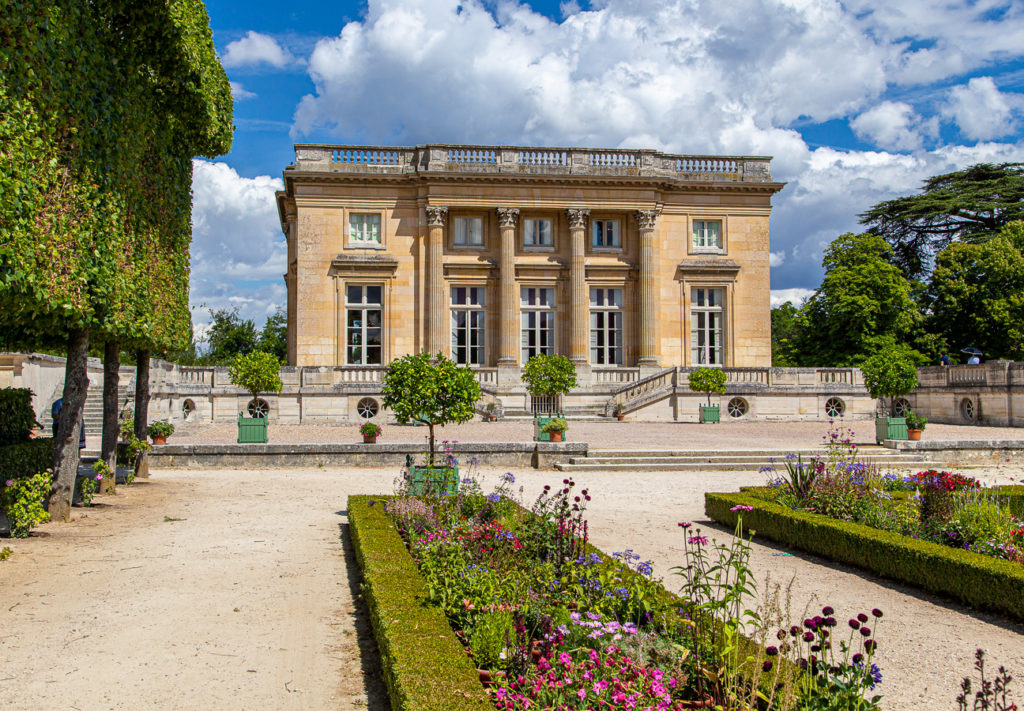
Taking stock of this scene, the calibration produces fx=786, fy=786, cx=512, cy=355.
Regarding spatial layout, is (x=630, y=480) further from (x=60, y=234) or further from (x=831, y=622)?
(x=831, y=622)

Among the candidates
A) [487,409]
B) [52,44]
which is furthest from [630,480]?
[487,409]

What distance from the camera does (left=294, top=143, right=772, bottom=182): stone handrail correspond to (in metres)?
34.9

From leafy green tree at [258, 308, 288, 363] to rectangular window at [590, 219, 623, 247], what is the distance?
78.9 feet

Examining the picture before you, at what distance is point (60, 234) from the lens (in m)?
8.83

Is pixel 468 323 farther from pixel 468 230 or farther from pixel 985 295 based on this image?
pixel 985 295

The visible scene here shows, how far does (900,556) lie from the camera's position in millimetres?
7508

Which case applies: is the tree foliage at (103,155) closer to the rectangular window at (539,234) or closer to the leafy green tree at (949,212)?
the rectangular window at (539,234)

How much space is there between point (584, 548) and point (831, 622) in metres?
3.61

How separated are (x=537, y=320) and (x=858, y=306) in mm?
15749

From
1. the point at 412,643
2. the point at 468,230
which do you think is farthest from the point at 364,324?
the point at 412,643

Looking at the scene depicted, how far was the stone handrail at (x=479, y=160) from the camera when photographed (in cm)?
3488

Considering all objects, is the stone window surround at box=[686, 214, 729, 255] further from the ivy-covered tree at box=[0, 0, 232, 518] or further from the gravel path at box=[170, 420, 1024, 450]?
the ivy-covered tree at box=[0, 0, 232, 518]

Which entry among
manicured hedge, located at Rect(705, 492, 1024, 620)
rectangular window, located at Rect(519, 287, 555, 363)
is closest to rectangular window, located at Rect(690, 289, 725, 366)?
rectangular window, located at Rect(519, 287, 555, 363)

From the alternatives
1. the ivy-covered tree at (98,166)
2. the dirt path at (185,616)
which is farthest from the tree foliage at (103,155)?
the dirt path at (185,616)
